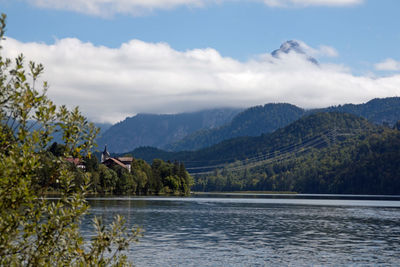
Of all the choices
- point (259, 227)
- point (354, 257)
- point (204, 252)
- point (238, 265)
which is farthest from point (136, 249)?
point (259, 227)

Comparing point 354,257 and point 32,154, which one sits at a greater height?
point 32,154

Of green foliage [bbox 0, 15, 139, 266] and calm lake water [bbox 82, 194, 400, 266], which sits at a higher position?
green foliage [bbox 0, 15, 139, 266]

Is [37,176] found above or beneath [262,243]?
above

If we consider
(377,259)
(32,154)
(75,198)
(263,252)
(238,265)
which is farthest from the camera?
(263,252)

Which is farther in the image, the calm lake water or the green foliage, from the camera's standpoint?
the calm lake water

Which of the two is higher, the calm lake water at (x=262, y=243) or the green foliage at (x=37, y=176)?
the green foliage at (x=37, y=176)

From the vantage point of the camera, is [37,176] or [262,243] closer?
[37,176]

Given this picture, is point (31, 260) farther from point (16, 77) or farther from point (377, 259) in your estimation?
point (377, 259)

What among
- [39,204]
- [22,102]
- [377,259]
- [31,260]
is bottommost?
[377,259]

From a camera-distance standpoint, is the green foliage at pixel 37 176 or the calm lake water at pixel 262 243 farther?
the calm lake water at pixel 262 243

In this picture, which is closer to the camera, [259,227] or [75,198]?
[75,198]

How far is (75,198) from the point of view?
18.5 m

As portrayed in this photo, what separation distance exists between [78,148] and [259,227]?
6520 centimetres

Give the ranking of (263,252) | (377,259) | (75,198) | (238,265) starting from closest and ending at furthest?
1. (75,198)
2. (238,265)
3. (377,259)
4. (263,252)
